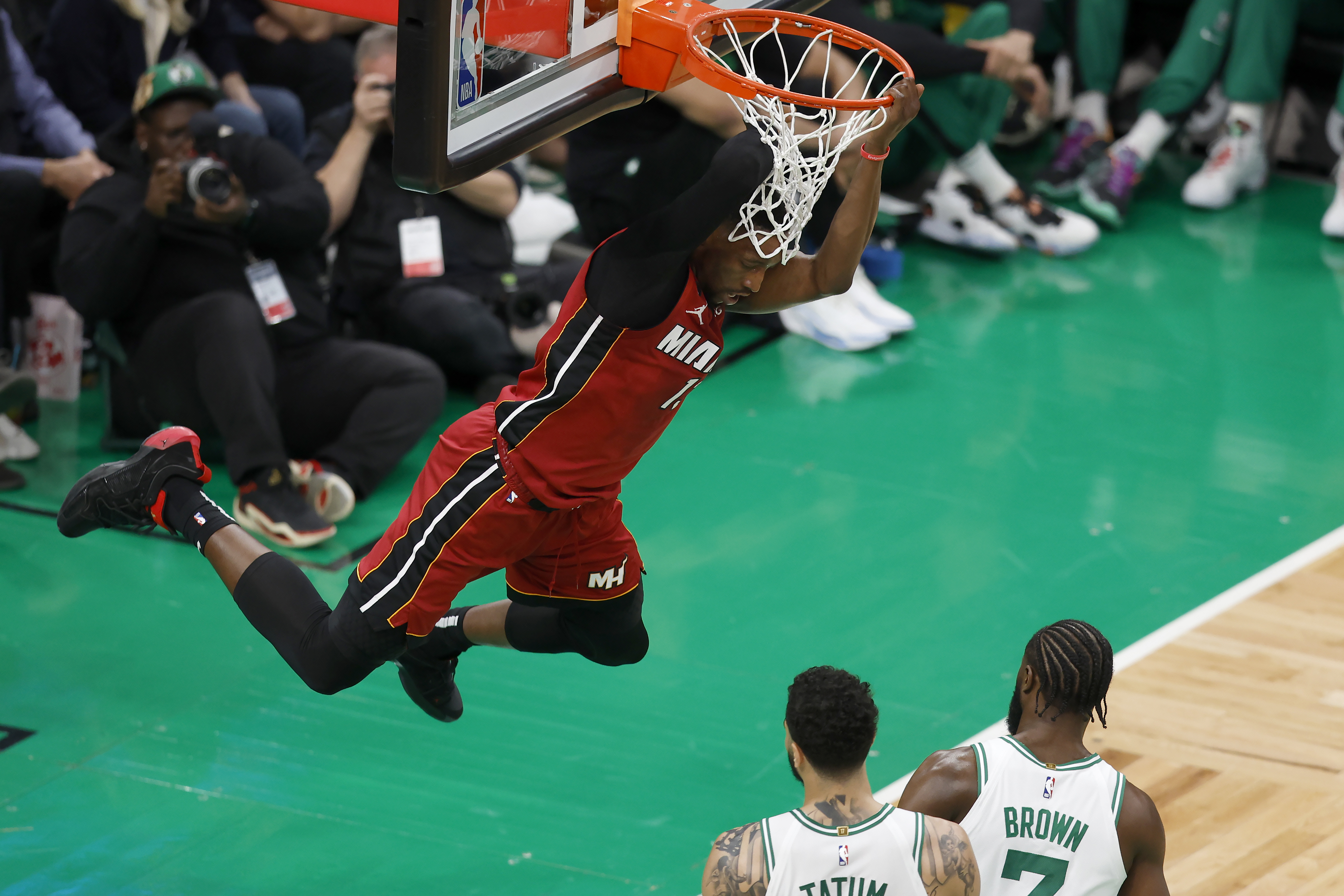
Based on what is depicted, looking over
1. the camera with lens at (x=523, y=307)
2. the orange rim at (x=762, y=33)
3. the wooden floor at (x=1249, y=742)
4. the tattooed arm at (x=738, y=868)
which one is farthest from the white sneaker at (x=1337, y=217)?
the tattooed arm at (x=738, y=868)

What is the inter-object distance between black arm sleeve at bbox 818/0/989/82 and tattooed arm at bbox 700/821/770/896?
5710mm

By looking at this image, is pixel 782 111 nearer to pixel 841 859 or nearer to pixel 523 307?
pixel 841 859

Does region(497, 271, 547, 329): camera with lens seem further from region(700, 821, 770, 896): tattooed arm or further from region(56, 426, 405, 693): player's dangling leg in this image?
region(700, 821, 770, 896): tattooed arm

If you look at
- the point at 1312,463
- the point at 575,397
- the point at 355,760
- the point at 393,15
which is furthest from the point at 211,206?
the point at 1312,463

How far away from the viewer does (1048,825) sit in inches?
118

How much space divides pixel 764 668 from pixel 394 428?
194 cm

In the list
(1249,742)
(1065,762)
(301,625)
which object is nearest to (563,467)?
(301,625)

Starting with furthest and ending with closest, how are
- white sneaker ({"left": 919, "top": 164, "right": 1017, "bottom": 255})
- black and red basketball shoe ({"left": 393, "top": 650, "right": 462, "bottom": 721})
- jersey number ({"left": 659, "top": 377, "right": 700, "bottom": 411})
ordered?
white sneaker ({"left": 919, "top": 164, "right": 1017, "bottom": 255})
black and red basketball shoe ({"left": 393, "top": 650, "right": 462, "bottom": 721})
jersey number ({"left": 659, "top": 377, "right": 700, "bottom": 411})

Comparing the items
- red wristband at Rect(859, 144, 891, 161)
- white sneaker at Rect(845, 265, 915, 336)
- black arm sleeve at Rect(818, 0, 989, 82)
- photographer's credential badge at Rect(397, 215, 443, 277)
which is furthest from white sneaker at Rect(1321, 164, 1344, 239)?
red wristband at Rect(859, 144, 891, 161)

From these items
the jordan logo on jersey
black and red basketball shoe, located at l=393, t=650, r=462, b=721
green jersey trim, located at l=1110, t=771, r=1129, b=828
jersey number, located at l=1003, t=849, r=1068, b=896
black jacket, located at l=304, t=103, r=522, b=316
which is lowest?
black jacket, located at l=304, t=103, r=522, b=316

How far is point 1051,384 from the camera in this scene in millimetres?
7246

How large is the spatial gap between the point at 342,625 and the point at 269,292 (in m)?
2.76

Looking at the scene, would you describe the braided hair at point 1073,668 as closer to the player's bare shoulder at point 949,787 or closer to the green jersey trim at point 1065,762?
the green jersey trim at point 1065,762

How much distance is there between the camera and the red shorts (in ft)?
12.3
